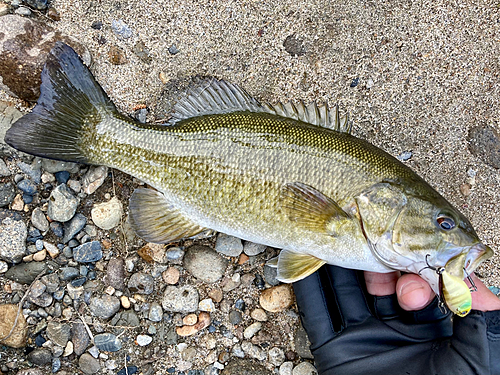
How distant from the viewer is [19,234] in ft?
8.77

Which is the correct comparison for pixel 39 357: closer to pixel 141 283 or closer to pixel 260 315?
pixel 141 283

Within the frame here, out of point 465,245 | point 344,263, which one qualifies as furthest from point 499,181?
point 344,263

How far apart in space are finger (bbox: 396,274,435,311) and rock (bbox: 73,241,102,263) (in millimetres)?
2094

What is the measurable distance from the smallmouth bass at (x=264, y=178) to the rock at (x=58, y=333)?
91 cm

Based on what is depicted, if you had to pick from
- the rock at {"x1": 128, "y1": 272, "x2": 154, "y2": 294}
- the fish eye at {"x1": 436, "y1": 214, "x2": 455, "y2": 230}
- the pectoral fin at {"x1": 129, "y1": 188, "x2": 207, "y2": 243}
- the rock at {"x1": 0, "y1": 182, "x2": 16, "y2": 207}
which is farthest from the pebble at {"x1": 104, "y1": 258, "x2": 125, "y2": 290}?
the fish eye at {"x1": 436, "y1": 214, "x2": 455, "y2": 230}

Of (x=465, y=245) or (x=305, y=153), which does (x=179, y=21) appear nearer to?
(x=305, y=153)

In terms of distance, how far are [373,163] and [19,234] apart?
8.06ft

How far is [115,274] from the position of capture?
9.06ft

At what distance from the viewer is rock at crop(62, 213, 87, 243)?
2727 mm

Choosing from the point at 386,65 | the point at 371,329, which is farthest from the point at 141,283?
the point at 386,65

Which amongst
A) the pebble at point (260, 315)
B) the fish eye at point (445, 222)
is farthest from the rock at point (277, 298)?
the fish eye at point (445, 222)

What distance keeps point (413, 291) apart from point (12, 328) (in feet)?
8.83

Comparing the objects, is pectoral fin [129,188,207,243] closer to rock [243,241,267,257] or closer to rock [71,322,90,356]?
rock [243,241,267,257]

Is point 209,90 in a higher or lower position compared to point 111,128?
higher
